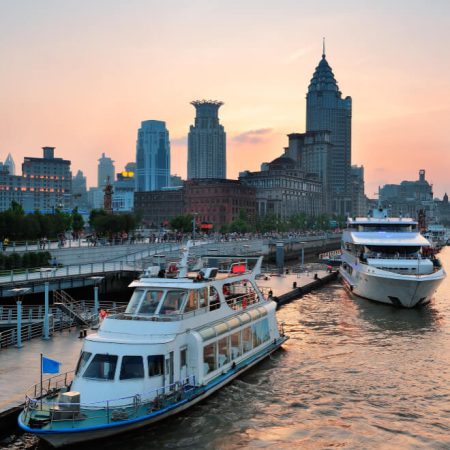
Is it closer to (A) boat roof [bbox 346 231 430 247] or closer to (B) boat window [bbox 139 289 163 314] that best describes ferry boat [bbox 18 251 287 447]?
(B) boat window [bbox 139 289 163 314]

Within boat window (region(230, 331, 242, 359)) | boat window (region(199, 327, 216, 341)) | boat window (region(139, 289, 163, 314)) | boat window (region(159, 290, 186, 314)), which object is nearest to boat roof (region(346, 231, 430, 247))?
boat window (region(230, 331, 242, 359))

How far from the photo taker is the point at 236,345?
30031 mm

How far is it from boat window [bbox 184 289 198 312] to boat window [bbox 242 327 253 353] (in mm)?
4854

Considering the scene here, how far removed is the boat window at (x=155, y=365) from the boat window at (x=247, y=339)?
861 cm

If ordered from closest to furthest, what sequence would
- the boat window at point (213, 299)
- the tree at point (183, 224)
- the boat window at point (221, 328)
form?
the boat window at point (221, 328), the boat window at point (213, 299), the tree at point (183, 224)

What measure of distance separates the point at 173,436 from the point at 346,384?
35.5ft

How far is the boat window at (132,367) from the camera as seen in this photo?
22.1 metres

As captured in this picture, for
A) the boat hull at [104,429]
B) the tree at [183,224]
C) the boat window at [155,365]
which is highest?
the tree at [183,224]

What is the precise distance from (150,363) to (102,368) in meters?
1.88

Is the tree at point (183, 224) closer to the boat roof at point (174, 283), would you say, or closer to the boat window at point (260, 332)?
the boat window at point (260, 332)

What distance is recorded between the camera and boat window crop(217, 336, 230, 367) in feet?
91.3

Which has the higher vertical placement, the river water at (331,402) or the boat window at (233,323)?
the boat window at (233,323)

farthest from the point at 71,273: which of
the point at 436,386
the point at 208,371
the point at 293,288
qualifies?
the point at 436,386

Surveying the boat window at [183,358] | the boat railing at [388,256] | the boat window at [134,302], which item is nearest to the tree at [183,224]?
the boat railing at [388,256]
